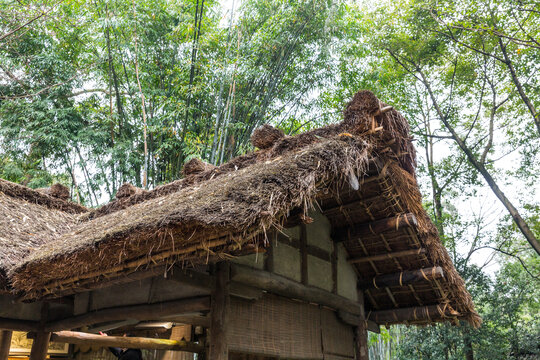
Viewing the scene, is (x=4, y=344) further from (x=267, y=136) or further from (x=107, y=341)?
(x=267, y=136)

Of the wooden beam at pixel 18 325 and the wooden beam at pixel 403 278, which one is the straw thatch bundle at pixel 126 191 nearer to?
the wooden beam at pixel 18 325

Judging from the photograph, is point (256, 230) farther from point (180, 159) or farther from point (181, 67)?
point (181, 67)

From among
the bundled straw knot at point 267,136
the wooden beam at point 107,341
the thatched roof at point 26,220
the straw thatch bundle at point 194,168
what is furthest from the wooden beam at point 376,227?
the thatched roof at point 26,220

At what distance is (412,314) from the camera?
14.7ft

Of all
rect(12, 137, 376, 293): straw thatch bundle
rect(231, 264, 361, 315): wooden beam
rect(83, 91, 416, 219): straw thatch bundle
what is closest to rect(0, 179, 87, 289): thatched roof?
rect(12, 137, 376, 293): straw thatch bundle

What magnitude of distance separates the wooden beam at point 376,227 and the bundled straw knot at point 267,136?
1.16 meters

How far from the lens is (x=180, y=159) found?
846 centimetres

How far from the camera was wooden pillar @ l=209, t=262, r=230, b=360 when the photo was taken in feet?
9.24

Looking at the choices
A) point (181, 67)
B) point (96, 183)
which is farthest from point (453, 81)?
→ point (96, 183)

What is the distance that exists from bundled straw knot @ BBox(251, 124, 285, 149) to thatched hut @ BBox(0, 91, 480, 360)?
16 mm

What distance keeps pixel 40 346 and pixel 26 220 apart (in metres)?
1.34

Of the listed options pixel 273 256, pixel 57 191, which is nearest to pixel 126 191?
pixel 57 191

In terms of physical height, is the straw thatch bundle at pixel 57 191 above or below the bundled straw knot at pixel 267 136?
above

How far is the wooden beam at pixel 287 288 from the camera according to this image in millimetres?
3193
